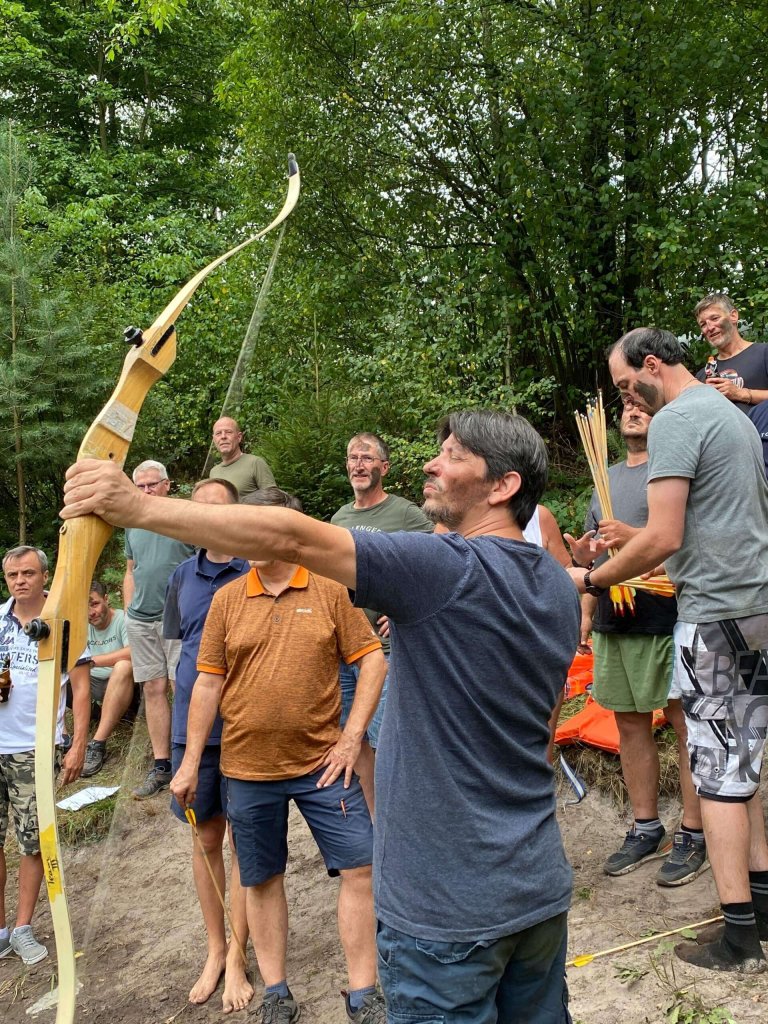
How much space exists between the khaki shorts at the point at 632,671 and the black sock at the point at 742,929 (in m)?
0.97

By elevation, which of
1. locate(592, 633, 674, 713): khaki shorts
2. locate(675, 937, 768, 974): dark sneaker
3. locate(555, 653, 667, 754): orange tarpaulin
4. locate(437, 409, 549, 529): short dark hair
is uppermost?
locate(437, 409, 549, 529): short dark hair

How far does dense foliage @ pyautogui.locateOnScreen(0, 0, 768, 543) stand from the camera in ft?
23.5

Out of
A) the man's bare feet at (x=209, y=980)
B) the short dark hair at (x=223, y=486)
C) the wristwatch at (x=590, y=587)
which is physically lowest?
the man's bare feet at (x=209, y=980)

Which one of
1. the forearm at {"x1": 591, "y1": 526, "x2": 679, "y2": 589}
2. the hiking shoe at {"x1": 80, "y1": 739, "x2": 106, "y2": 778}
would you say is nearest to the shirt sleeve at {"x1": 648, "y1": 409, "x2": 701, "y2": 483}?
the forearm at {"x1": 591, "y1": 526, "x2": 679, "y2": 589}

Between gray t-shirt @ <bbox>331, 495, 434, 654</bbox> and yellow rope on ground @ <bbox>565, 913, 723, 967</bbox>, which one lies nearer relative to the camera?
yellow rope on ground @ <bbox>565, 913, 723, 967</bbox>

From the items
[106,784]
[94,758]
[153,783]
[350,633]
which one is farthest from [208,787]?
[94,758]

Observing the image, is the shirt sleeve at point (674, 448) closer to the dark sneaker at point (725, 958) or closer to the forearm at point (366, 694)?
the forearm at point (366, 694)

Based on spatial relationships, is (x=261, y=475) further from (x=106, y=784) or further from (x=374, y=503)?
(x=106, y=784)

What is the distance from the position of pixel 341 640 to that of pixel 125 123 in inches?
680

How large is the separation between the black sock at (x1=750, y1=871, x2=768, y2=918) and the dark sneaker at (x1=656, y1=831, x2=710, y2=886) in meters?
0.54

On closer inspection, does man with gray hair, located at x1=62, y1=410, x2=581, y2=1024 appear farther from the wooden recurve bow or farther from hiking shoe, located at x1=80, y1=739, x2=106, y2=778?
hiking shoe, located at x1=80, y1=739, x2=106, y2=778

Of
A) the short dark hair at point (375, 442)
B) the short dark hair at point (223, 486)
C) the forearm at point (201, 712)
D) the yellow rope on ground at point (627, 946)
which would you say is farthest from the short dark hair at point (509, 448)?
the short dark hair at point (375, 442)

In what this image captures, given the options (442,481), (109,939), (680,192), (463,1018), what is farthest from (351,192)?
(463,1018)

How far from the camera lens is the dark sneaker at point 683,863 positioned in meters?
→ 3.42
